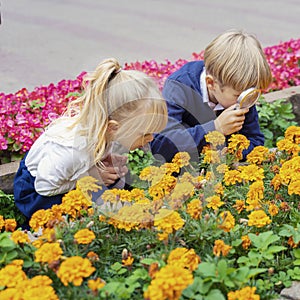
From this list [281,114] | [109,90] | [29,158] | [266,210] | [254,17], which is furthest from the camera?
[254,17]

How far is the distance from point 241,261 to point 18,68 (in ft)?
16.0

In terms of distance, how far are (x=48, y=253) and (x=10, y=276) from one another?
14 centimetres

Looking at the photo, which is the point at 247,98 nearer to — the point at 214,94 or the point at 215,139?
the point at 214,94

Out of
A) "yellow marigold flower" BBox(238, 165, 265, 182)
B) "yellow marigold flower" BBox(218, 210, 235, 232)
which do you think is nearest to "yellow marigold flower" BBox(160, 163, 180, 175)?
"yellow marigold flower" BBox(238, 165, 265, 182)

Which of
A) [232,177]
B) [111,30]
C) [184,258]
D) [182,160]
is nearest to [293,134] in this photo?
[232,177]

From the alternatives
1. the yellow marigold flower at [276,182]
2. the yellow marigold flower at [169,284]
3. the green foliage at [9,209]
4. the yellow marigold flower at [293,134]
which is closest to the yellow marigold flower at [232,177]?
the yellow marigold flower at [276,182]

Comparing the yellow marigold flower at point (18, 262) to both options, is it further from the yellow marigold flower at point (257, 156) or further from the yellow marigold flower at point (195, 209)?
the yellow marigold flower at point (257, 156)

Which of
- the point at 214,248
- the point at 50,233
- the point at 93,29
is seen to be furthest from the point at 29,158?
the point at 93,29

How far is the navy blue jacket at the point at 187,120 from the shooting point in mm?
3572

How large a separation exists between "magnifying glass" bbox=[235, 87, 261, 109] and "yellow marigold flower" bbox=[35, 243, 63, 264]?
1.55 meters

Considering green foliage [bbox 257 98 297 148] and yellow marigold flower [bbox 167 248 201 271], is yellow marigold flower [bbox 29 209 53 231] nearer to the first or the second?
yellow marigold flower [bbox 167 248 201 271]

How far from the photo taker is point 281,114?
14.5 ft

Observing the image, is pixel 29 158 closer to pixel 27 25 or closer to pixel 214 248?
pixel 214 248

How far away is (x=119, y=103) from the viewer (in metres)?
2.96
